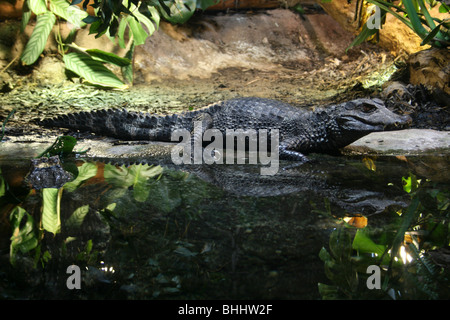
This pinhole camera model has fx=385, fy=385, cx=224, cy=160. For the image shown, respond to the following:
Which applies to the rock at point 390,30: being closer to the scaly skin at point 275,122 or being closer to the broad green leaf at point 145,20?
the scaly skin at point 275,122

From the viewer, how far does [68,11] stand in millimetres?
5258

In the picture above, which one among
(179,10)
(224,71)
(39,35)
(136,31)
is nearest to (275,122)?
(179,10)

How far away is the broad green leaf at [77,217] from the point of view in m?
1.97

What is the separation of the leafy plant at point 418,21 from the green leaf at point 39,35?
423 cm

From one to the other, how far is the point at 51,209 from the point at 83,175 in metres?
0.86

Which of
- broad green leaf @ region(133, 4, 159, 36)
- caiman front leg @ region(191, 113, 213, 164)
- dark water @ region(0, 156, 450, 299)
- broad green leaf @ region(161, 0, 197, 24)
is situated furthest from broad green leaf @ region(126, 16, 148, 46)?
dark water @ region(0, 156, 450, 299)

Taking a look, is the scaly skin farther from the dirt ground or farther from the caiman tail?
the dirt ground

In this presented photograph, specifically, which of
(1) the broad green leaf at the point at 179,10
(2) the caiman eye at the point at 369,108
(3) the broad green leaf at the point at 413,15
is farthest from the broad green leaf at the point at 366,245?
(3) the broad green leaf at the point at 413,15

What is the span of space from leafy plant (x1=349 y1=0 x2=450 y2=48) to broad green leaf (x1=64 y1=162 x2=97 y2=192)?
3.77 meters

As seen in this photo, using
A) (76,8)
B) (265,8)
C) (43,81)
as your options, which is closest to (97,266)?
(76,8)

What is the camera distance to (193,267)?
1562mm

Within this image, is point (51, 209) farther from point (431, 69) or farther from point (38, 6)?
point (431, 69)
